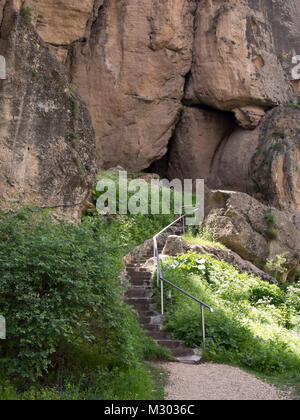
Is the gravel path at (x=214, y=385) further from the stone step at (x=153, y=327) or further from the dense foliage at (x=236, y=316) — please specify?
the stone step at (x=153, y=327)

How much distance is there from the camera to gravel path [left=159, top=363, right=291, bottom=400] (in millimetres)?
6566

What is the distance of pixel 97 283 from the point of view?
22.2 feet

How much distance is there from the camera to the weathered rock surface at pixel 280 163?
20219 millimetres

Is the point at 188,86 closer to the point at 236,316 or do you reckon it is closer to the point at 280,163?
the point at 280,163

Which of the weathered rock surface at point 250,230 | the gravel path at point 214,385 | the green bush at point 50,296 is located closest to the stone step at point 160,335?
the gravel path at point 214,385

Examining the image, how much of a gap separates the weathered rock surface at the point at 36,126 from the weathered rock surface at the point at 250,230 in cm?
545

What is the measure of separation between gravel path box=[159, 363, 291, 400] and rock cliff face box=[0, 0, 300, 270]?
13161 millimetres

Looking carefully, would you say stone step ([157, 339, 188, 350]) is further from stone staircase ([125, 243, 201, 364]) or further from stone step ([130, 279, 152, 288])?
stone step ([130, 279, 152, 288])

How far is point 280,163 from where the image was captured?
20672 millimetres

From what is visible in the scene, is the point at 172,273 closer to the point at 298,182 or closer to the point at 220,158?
the point at 298,182

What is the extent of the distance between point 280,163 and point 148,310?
12.7 m

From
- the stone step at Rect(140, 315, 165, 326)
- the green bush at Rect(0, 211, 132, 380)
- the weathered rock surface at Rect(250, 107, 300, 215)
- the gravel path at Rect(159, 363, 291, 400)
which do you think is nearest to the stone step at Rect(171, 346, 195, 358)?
the gravel path at Rect(159, 363, 291, 400)

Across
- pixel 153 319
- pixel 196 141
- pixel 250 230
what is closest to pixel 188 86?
pixel 196 141

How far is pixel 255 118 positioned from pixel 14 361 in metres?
19.7
